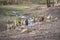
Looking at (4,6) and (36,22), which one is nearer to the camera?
(36,22)

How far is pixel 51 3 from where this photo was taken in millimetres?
12578

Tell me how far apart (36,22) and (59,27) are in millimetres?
1424

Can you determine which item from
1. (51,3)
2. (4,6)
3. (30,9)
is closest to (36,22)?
(30,9)

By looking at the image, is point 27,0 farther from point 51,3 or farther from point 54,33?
point 54,33

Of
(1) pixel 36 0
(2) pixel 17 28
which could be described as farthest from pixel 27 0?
(2) pixel 17 28

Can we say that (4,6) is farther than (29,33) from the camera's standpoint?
Yes

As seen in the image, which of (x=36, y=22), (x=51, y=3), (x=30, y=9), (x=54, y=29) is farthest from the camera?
(x=51, y=3)

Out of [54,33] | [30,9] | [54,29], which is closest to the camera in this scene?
[54,33]

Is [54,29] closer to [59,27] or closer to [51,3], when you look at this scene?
[59,27]

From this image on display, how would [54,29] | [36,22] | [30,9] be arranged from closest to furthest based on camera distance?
[54,29]
[36,22]
[30,9]

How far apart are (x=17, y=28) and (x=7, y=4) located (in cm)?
581

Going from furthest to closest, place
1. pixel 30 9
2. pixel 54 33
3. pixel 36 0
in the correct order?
pixel 36 0 → pixel 30 9 → pixel 54 33

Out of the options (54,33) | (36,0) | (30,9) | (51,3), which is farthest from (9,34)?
(36,0)

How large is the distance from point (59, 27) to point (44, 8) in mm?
4266
